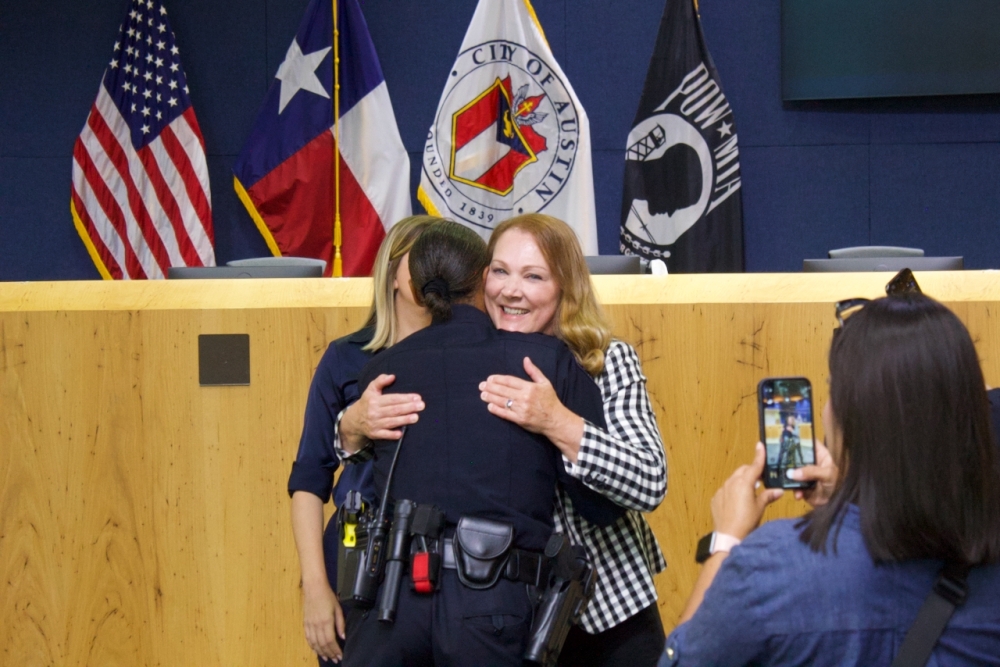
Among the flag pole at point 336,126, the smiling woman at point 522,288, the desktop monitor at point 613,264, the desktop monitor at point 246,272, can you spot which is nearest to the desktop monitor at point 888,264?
the desktop monitor at point 613,264

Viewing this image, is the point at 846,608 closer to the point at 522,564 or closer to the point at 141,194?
the point at 522,564

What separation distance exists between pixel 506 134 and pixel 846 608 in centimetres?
483

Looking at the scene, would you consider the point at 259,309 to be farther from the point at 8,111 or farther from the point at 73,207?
the point at 8,111

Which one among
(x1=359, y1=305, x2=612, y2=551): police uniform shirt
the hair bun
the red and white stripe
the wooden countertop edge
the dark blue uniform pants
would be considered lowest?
the dark blue uniform pants

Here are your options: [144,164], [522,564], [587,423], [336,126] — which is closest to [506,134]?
[336,126]

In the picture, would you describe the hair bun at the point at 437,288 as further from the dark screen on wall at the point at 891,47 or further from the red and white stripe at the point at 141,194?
the dark screen on wall at the point at 891,47

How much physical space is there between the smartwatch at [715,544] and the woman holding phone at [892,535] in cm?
17

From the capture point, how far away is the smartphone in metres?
1.29

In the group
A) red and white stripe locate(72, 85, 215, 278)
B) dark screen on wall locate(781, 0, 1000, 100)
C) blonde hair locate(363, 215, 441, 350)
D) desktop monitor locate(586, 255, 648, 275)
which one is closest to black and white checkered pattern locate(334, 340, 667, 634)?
blonde hair locate(363, 215, 441, 350)

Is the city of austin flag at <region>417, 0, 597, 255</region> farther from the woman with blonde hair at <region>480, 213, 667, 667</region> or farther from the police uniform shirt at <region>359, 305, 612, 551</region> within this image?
the police uniform shirt at <region>359, 305, 612, 551</region>

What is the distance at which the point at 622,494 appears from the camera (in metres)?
1.59

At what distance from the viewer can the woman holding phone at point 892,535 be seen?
41.9 inches

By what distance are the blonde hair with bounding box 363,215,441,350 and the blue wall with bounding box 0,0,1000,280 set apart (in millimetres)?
4315

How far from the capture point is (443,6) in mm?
6180
